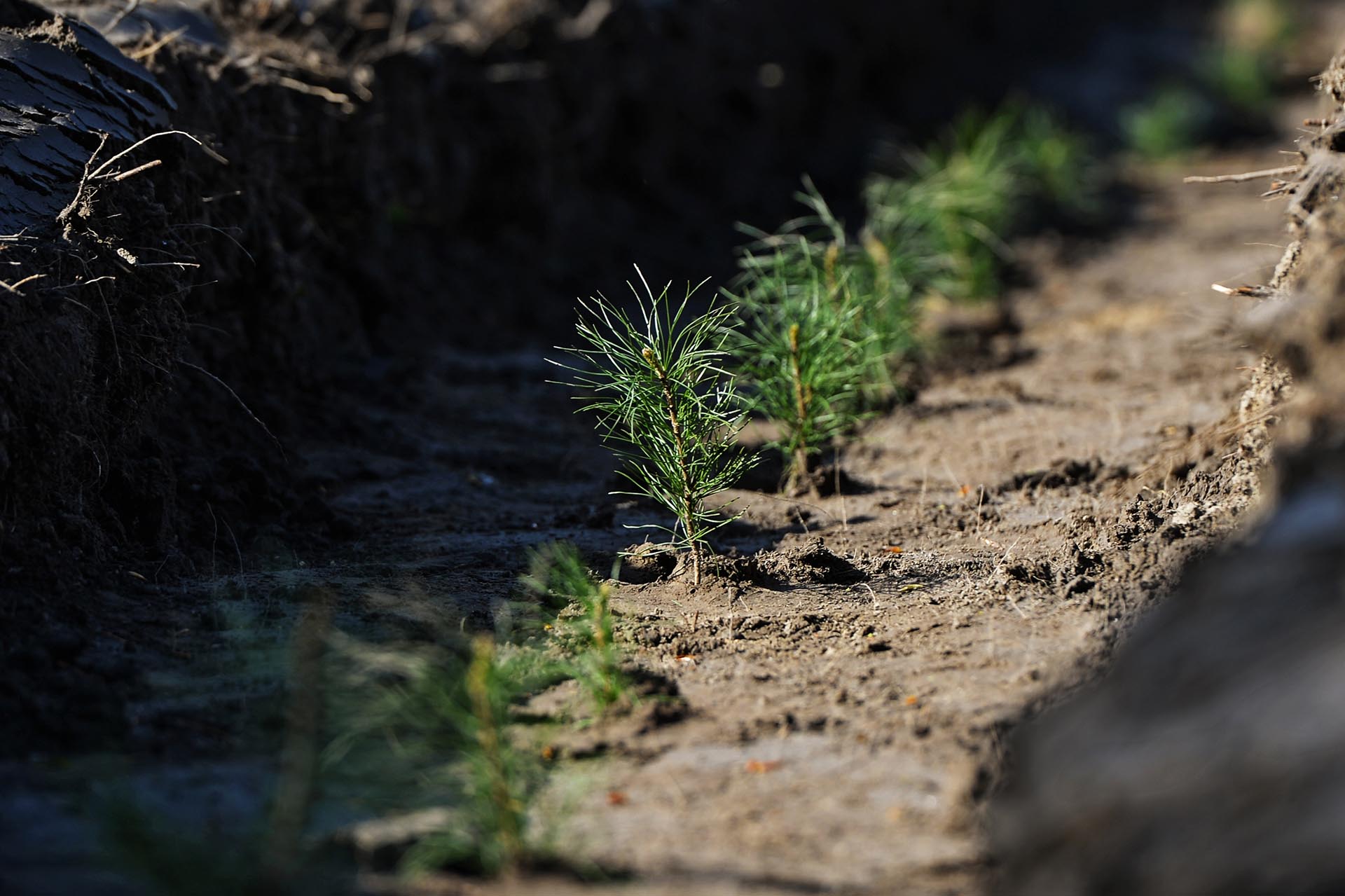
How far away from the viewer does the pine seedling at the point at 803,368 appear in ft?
12.3

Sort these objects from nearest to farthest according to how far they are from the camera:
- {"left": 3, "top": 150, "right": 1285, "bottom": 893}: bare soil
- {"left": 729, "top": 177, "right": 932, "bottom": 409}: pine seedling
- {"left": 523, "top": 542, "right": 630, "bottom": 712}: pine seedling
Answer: {"left": 3, "top": 150, "right": 1285, "bottom": 893}: bare soil, {"left": 523, "top": 542, "right": 630, "bottom": 712}: pine seedling, {"left": 729, "top": 177, "right": 932, "bottom": 409}: pine seedling

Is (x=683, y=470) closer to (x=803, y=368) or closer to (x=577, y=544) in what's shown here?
(x=577, y=544)

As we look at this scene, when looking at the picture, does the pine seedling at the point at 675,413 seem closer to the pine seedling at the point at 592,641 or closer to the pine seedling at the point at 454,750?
the pine seedling at the point at 592,641

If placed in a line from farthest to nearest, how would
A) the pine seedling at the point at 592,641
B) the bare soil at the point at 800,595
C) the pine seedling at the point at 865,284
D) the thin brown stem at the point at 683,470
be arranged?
the pine seedling at the point at 865,284, the thin brown stem at the point at 683,470, the pine seedling at the point at 592,641, the bare soil at the point at 800,595

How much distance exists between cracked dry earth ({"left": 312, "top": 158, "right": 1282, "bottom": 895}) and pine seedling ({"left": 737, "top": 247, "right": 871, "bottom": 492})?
20 centimetres

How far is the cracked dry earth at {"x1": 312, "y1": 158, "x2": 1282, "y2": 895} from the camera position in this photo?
6.56 feet

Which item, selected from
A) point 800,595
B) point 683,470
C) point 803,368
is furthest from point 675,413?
point 803,368

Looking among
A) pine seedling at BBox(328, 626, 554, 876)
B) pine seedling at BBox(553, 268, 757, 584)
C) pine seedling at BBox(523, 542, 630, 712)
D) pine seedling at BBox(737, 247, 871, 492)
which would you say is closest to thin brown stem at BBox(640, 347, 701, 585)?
pine seedling at BBox(553, 268, 757, 584)

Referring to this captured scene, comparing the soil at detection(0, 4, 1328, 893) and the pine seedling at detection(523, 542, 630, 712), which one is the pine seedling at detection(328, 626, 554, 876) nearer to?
the soil at detection(0, 4, 1328, 893)

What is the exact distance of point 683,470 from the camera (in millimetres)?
3045

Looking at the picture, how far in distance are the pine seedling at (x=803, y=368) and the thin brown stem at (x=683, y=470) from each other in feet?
2.02

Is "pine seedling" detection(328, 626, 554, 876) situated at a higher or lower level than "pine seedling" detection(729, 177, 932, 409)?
lower

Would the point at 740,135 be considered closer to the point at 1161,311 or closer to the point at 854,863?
the point at 1161,311

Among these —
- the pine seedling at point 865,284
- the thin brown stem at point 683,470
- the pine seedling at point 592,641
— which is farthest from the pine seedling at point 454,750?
the pine seedling at point 865,284
